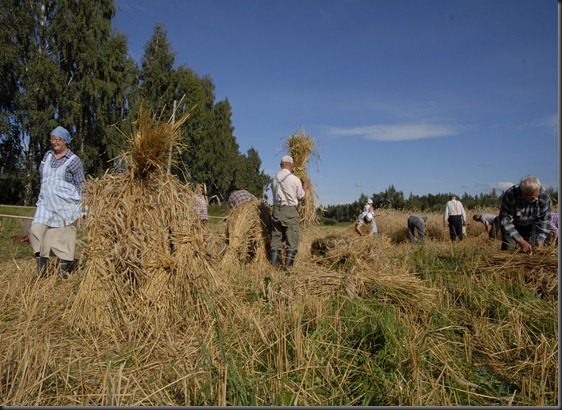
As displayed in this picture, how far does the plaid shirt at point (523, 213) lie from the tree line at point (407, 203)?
2950mm

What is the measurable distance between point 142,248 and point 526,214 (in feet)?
15.2

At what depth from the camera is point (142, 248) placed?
3070 mm

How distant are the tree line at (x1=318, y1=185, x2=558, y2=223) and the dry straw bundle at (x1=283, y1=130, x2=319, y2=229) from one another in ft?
0.88

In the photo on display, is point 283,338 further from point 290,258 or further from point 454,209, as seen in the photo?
point 454,209

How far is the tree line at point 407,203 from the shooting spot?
54.2 feet

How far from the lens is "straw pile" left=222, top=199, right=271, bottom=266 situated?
5891 mm

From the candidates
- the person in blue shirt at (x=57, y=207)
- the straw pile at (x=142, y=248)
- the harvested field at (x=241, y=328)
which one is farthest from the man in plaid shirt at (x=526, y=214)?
the person in blue shirt at (x=57, y=207)

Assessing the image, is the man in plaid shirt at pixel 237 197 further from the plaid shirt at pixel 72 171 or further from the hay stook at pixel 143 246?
the hay stook at pixel 143 246

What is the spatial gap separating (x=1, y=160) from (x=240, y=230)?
797 inches

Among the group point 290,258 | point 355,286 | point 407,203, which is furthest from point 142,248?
point 407,203

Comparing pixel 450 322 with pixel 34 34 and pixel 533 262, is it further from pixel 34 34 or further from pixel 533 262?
pixel 34 34

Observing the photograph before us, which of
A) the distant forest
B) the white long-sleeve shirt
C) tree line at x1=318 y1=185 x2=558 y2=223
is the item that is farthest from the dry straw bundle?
the distant forest

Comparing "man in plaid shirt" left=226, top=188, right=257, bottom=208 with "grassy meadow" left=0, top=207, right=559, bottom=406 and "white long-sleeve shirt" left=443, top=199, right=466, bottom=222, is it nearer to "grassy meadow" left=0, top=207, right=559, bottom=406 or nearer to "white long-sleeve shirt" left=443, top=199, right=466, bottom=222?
"grassy meadow" left=0, top=207, right=559, bottom=406

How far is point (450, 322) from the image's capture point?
9.75 ft
